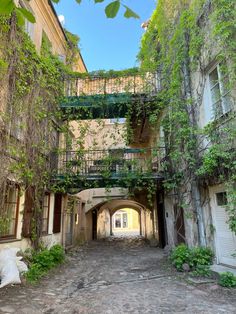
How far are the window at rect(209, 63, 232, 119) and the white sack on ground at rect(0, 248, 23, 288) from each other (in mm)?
5767

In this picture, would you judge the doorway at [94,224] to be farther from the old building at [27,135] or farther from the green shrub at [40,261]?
the green shrub at [40,261]

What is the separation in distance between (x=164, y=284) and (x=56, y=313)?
243 cm

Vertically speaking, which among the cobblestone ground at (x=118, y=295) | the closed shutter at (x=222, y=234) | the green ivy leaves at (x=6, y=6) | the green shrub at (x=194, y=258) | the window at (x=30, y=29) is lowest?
the cobblestone ground at (x=118, y=295)

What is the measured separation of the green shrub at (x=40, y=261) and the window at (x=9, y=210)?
0.85m

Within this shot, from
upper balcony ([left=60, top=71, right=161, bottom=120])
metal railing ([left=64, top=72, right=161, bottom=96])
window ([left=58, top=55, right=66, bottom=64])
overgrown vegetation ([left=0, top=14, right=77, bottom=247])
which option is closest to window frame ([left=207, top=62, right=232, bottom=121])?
upper balcony ([left=60, top=71, right=161, bottom=120])

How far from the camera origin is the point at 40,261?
6.71 meters

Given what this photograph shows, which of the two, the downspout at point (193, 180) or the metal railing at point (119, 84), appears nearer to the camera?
the downspout at point (193, 180)

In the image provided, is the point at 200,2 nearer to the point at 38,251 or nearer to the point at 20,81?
the point at 20,81

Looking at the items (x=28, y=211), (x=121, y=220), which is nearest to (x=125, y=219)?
(x=121, y=220)

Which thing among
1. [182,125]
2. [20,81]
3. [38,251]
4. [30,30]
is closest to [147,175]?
[182,125]

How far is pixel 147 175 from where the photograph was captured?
28.0ft

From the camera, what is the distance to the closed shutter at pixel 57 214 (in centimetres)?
935

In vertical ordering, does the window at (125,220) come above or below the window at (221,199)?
below

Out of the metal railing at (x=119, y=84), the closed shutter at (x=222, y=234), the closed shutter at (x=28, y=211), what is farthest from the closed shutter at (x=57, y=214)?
the closed shutter at (x=222, y=234)
